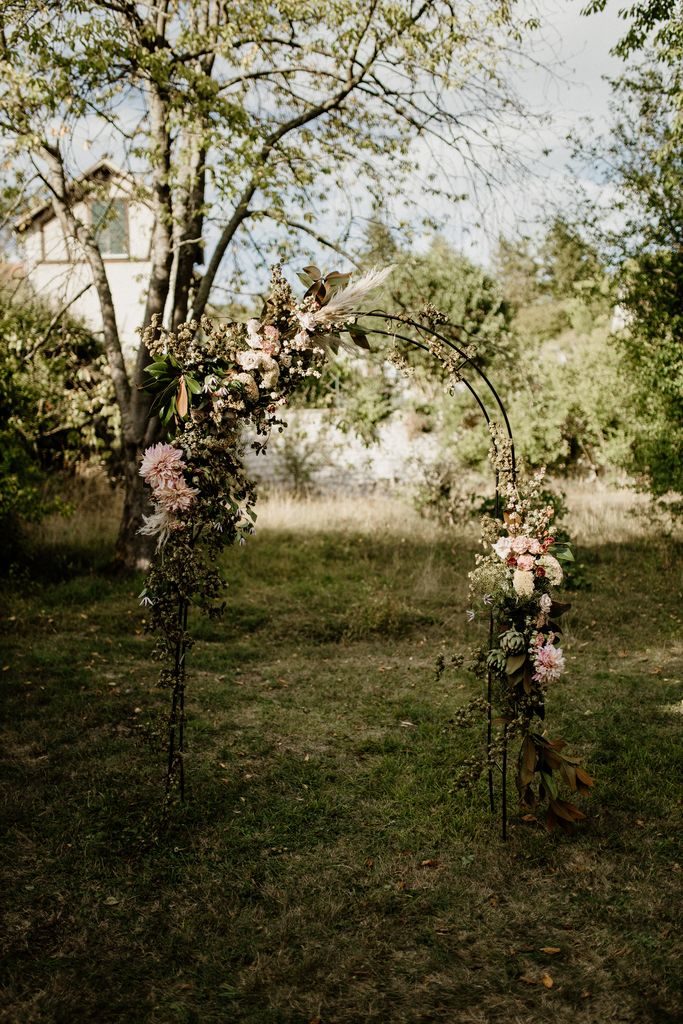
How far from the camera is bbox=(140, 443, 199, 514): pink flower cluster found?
150 inches

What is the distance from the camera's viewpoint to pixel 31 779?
485 cm

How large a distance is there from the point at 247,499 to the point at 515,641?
61.1 inches

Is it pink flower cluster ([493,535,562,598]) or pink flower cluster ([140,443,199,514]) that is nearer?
pink flower cluster ([140,443,199,514])

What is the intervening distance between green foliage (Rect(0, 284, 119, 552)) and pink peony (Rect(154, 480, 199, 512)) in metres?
5.02

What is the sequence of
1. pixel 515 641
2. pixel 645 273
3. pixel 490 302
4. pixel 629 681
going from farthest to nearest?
pixel 490 302 < pixel 645 273 < pixel 629 681 < pixel 515 641

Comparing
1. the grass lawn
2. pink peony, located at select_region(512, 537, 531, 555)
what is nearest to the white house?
the grass lawn

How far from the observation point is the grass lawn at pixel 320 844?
312 cm

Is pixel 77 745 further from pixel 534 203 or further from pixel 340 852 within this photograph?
pixel 534 203

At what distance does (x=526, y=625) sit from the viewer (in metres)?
4.10

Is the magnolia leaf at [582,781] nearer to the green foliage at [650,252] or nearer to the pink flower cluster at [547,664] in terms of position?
the pink flower cluster at [547,664]

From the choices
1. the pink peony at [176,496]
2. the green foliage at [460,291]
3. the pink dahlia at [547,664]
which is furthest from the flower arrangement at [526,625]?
the green foliage at [460,291]

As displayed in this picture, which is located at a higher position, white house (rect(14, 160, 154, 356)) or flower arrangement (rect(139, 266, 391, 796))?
white house (rect(14, 160, 154, 356))

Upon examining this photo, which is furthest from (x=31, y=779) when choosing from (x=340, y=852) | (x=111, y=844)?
(x=340, y=852)

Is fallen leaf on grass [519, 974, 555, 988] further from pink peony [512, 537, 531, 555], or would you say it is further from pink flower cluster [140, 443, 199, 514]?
pink flower cluster [140, 443, 199, 514]
